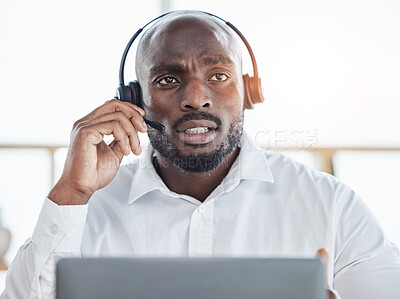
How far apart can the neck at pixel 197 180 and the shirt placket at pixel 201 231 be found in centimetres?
11

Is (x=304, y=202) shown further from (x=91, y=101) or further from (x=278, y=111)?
(x=91, y=101)

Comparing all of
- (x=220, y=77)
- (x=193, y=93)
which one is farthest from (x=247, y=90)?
(x=193, y=93)

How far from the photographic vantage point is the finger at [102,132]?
1.34m

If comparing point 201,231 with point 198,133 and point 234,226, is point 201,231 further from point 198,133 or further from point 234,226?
point 198,133

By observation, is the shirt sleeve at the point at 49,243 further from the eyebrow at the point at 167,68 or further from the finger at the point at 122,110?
the eyebrow at the point at 167,68

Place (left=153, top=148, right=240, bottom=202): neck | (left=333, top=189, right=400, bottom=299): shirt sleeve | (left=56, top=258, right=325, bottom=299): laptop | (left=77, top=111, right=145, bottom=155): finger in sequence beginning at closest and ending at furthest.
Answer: (left=56, top=258, right=325, bottom=299): laptop < (left=333, top=189, right=400, bottom=299): shirt sleeve < (left=77, top=111, right=145, bottom=155): finger < (left=153, top=148, right=240, bottom=202): neck

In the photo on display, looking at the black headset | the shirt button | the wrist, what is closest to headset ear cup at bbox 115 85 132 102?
the black headset

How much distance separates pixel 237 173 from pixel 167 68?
0.40 meters

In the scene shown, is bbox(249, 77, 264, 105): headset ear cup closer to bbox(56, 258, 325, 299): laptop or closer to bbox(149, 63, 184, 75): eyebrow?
bbox(149, 63, 184, 75): eyebrow

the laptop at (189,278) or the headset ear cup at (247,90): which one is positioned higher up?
the headset ear cup at (247,90)

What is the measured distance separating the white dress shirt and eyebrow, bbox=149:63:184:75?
0.32m

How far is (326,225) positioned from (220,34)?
0.69 m

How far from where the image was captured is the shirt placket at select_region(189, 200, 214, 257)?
1.43 meters

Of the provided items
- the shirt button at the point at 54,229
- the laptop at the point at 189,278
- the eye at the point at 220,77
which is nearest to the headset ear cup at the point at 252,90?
the eye at the point at 220,77
